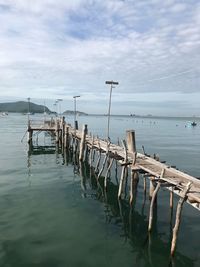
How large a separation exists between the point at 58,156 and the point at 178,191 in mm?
27282

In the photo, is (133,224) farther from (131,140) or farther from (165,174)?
(131,140)

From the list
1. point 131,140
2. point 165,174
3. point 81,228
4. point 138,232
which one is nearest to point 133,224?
point 138,232

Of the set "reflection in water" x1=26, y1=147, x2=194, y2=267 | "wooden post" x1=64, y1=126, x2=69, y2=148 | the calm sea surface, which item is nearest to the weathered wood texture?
"reflection in water" x1=26, y1=147, x2=194, y2=267

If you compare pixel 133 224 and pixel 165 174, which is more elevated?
pixel 165 174

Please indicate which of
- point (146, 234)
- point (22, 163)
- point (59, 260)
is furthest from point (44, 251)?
point (22, 163)

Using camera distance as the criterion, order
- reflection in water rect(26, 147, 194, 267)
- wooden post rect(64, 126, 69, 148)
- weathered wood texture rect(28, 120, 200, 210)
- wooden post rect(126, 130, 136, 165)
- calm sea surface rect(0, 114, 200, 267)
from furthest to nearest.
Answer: wooden post rect(64, 126, 69, 148), wooden post rect(126, 130, 136, 165), reflection in water rect(26, 147, 194, 267), calm sea surface rect(0, 114, 200, 267), weathered wood texture rect(28, 120, 200, 210)

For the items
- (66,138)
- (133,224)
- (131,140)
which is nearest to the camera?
(133,224)

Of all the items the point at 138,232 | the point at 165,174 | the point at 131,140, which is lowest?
the point at 138,232

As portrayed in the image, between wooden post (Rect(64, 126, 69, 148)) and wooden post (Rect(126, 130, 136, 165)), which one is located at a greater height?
wooden post (Rect(126, 130, 136, 165))

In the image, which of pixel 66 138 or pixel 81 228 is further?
pixel 66 138

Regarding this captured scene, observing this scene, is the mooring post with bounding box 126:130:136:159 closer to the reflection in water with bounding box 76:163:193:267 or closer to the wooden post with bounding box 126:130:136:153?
the wooden post with bounding box 126:130:136:153

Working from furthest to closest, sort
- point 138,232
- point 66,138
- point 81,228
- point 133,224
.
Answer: point 66,138, point 133,224, point 81,228, point 138,232

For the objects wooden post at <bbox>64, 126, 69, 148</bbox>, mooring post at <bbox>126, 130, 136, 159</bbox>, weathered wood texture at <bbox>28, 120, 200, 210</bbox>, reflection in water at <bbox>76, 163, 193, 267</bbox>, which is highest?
mooring post at <bbox>126, 130, 136, 159</bbox>

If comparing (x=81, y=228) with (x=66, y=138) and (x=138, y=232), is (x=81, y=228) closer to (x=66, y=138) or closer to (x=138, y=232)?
(x=138, y=232)
